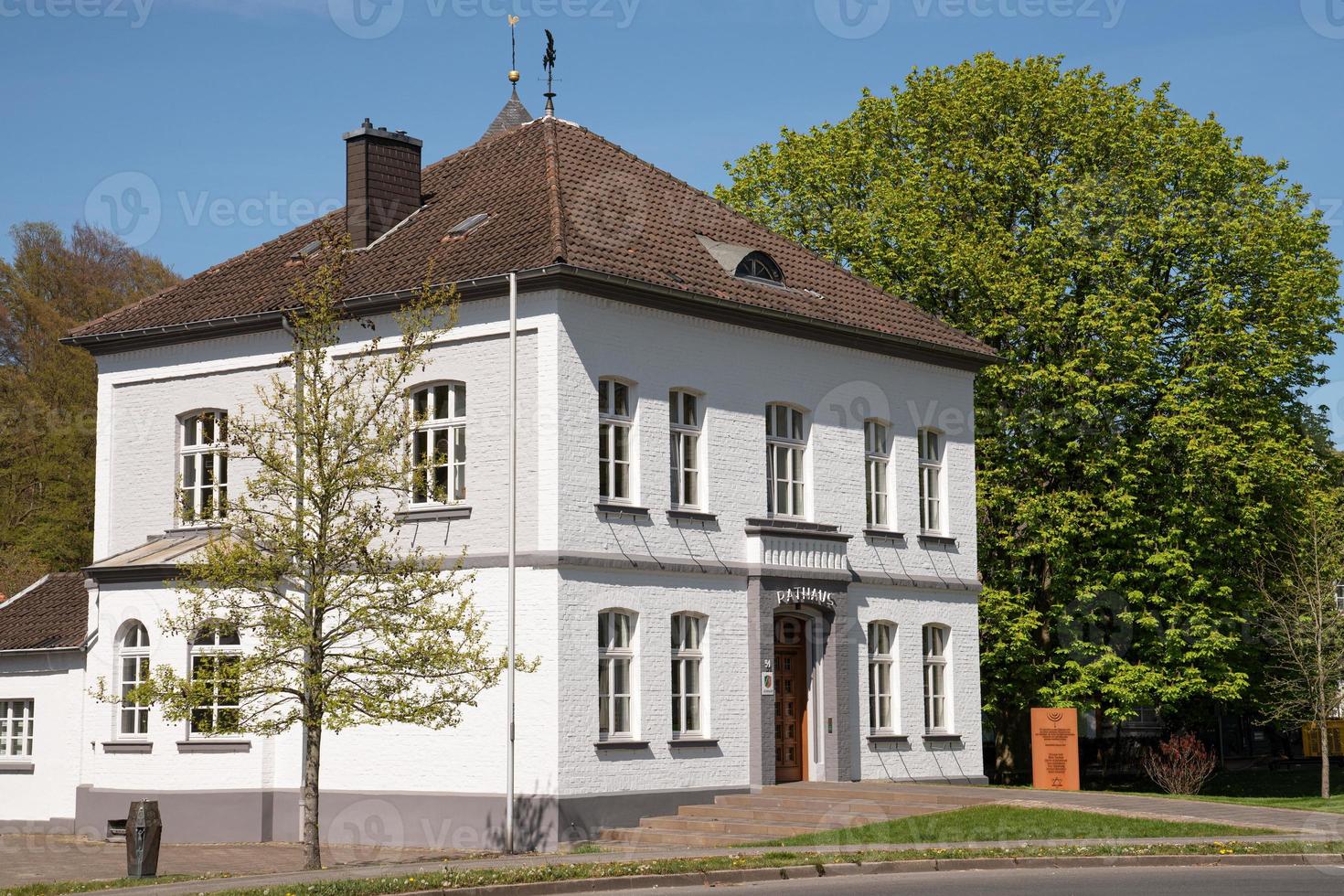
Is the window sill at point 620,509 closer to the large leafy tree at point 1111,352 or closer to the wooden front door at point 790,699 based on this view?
the wooden front door at point 790,699

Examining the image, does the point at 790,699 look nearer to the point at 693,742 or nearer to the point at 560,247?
the point at 693,742

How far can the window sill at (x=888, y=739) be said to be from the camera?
99.0ft

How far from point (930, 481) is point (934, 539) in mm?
1177

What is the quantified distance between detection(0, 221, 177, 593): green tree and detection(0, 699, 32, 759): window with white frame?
1378 centimetres

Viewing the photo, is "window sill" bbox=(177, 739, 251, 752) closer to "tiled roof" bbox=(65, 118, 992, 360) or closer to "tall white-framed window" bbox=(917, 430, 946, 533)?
"tiled roof" bbox=(65, 118, 992, 360)

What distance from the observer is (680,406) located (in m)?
27.8

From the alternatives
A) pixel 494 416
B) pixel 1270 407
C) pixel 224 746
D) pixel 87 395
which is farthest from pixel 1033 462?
pixel 87 395

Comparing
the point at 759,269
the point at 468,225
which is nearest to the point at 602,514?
the point at 468,225

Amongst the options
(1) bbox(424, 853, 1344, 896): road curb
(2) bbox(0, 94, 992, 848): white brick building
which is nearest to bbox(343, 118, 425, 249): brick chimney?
(2) bbox(0, 94, 992, 848): white brick building

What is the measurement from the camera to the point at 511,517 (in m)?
25.2

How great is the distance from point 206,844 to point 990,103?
2440 cm

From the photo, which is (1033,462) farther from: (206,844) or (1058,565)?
(206,844)

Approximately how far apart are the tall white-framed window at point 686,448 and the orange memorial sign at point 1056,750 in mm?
9080

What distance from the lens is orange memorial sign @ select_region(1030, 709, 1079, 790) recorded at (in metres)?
32.2
